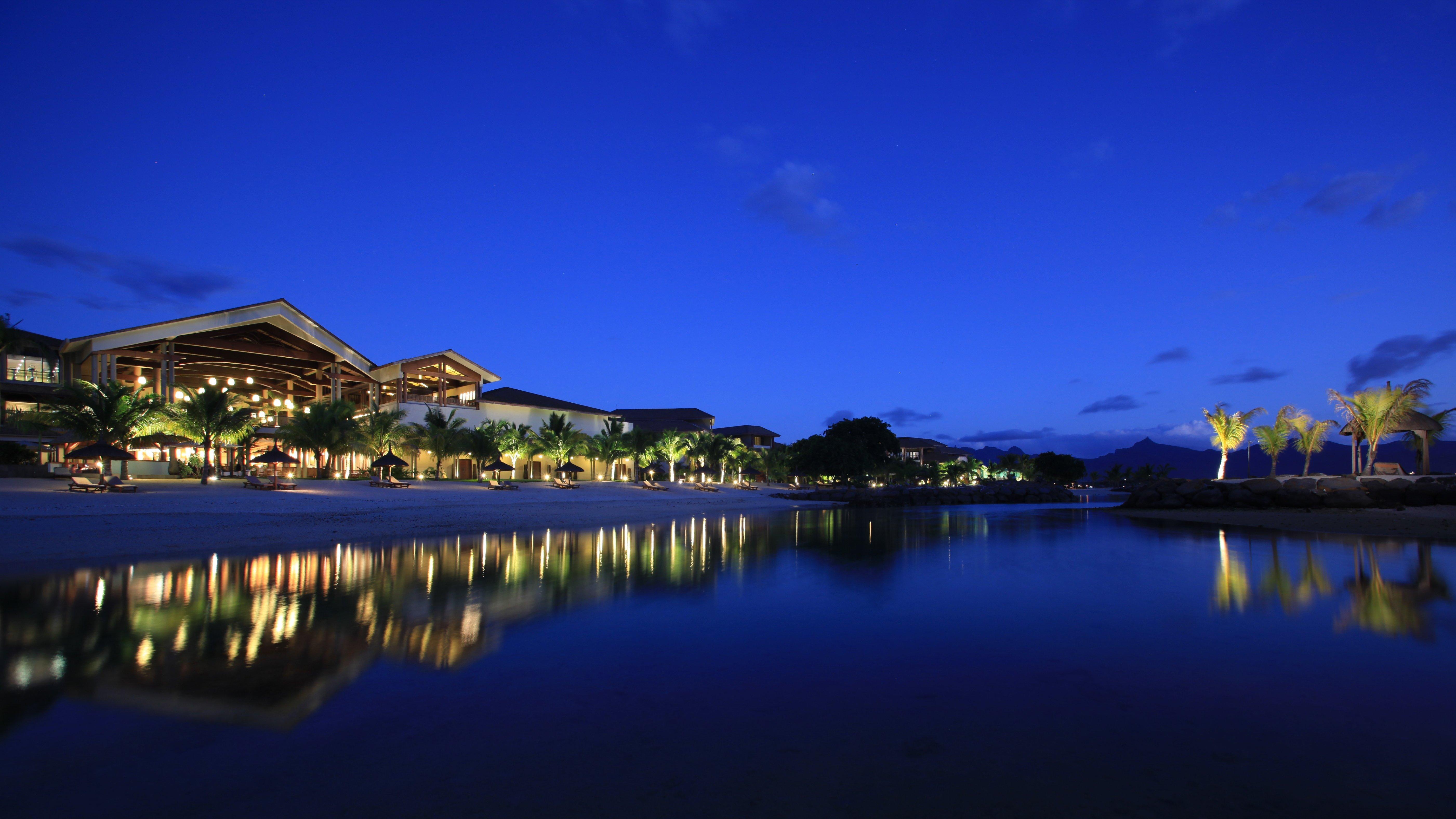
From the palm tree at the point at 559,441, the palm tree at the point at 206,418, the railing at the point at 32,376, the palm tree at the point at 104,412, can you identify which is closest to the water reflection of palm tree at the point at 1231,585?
the palm tree at the point at 104,412

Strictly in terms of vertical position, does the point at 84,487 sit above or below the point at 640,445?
below

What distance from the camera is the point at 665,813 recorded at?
4.72 m

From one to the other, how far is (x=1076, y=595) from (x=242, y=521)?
2555cm

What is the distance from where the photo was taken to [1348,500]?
3694 cm

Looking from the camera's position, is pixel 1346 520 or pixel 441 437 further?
pixel 441 437

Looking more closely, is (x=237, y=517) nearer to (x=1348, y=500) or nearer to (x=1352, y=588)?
(x=1352, y=588)

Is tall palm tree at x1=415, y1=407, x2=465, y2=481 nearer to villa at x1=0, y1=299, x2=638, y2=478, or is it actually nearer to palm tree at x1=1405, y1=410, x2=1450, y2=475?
villa at x1=0, y1=299, x2=638, y2=478

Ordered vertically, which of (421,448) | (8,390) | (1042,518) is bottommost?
(1042,518)

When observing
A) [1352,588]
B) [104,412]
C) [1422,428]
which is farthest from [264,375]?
[1422,428]

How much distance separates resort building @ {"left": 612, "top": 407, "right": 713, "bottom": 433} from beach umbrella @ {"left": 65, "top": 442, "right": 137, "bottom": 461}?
80320mm

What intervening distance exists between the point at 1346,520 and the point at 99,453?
5655 cm

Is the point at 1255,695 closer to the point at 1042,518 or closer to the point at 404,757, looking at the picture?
the point at 404,757

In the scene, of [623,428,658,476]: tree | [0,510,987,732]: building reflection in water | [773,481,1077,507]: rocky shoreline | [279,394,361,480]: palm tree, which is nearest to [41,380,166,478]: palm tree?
[279,394,361,480]: palm tree

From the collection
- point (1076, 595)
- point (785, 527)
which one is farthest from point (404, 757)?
point (785, 527)
